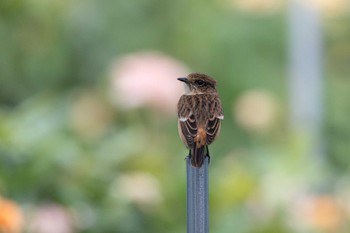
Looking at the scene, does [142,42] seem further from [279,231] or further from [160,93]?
[279,231]

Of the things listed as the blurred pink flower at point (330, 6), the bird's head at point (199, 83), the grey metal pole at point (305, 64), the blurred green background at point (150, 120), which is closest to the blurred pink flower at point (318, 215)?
the blurred green background at point (150, 120)

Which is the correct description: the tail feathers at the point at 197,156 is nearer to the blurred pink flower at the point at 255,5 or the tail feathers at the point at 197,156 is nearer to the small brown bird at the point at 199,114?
→ the small brown bird at the point at 199,114

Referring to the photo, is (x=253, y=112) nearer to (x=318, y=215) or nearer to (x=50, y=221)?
(x=318, y=215)

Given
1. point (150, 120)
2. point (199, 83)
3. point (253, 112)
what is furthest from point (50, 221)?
point (253, 112)

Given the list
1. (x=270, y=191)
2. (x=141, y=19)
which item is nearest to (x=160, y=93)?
(x=270, y=191)

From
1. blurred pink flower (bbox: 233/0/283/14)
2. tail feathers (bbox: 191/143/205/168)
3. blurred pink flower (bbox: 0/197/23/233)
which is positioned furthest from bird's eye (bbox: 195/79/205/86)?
blurred pink flower (bbox: 233/0/283/14)

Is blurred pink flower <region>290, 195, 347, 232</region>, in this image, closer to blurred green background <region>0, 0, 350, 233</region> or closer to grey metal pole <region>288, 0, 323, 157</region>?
blurred green background <region>0, 0, 350, 233</region>
